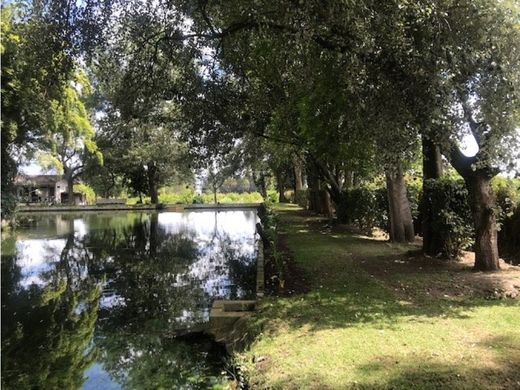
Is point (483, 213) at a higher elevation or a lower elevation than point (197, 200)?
lower

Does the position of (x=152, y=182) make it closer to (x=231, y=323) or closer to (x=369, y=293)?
(x=231, y=323)

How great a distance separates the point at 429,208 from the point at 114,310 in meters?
6.99

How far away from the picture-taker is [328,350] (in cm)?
534

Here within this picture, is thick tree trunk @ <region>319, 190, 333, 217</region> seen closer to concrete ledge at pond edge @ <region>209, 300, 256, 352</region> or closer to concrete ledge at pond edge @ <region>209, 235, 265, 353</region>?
concrete ledge at pond edge @ <region>209, 235, 265, 353</region>

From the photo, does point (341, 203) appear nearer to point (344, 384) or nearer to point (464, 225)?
point (464, 225)

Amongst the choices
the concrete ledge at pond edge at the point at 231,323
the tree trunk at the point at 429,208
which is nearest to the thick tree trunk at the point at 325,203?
the tree trunk at the point at 429,208

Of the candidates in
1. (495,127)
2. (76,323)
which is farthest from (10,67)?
(495,127)

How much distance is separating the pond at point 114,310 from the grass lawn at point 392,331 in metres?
1.20

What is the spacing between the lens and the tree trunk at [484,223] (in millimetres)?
8750

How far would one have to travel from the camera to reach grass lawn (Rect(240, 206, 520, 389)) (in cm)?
461

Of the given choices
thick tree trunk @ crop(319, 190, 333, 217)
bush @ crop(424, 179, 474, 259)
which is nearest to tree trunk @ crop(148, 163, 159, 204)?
thick tree trunk @ crop(319, 190, 333, 217)

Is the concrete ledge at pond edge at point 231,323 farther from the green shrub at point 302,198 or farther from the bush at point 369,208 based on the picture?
the green shrub at point 302,198

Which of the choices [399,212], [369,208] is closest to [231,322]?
[399,212]

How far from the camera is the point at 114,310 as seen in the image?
9.80m
